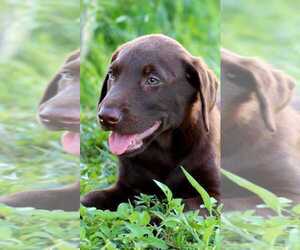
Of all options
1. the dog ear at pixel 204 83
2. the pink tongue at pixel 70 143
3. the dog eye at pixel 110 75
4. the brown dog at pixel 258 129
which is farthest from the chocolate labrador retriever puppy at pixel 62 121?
the brown dog at pixel 258 129

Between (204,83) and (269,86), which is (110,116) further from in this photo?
(269,86)

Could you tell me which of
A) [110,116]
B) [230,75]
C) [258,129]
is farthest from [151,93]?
[258,129]

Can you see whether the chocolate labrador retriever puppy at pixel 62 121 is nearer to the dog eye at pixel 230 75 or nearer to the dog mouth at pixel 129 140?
the dog mouth at pixel 129 140

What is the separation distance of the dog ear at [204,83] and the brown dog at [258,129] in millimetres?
43

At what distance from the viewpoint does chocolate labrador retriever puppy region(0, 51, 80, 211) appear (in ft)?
10.1

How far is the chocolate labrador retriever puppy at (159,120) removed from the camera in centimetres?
309

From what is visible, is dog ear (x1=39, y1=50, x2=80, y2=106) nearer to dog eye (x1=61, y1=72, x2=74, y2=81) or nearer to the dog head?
dog eye (x1=61, y1=72, x2=74, y2=81)

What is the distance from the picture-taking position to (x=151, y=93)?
311 centimetres

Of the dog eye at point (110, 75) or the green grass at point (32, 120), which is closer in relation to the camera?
the green grass at point (32, 120)

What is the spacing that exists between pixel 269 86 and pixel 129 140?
56 centimetres

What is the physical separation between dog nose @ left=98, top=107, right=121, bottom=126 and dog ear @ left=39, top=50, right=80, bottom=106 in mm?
211

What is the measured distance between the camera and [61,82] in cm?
317

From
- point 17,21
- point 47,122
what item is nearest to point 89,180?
point 47,122

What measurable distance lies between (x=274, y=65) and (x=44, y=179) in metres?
0.94
